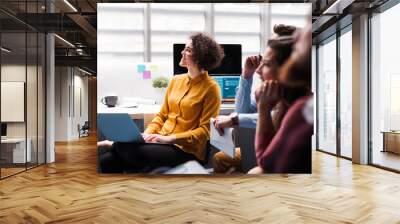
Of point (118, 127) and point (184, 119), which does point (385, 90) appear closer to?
point (184, 119)

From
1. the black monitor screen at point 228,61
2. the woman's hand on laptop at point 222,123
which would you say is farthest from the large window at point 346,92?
the woman's hand on laptop at point 222,123

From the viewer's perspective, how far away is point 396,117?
696 cm

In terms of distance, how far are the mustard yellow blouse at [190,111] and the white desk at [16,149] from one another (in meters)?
2.65

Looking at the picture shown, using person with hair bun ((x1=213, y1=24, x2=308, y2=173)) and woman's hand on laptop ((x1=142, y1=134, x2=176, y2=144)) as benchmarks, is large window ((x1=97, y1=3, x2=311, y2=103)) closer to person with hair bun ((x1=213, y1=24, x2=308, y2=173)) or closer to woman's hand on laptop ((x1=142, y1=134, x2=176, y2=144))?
person with hair bun ((x1=213, y1=24, x2=308, y2=173))

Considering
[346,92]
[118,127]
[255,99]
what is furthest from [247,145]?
[346,92]

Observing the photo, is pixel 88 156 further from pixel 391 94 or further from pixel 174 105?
pixel 391 94

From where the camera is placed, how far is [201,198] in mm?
4918

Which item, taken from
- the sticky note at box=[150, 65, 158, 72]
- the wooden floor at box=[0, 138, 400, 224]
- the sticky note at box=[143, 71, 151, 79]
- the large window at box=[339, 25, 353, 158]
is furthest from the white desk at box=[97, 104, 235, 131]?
the large window at box=[339, 25, 353, 158]

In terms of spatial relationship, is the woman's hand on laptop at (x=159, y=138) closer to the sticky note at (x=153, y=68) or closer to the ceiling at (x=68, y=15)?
the sticky note at (x=153, y=68)

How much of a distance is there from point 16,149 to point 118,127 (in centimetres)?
246

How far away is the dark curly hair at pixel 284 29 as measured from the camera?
5373 millimetres

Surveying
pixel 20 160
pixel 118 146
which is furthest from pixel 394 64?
pixel 20 160

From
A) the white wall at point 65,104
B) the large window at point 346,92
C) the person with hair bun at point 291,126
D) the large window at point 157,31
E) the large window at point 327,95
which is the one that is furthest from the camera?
the white wall at point 65,104

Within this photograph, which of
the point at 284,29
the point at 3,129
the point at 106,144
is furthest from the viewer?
the point at 3,129
